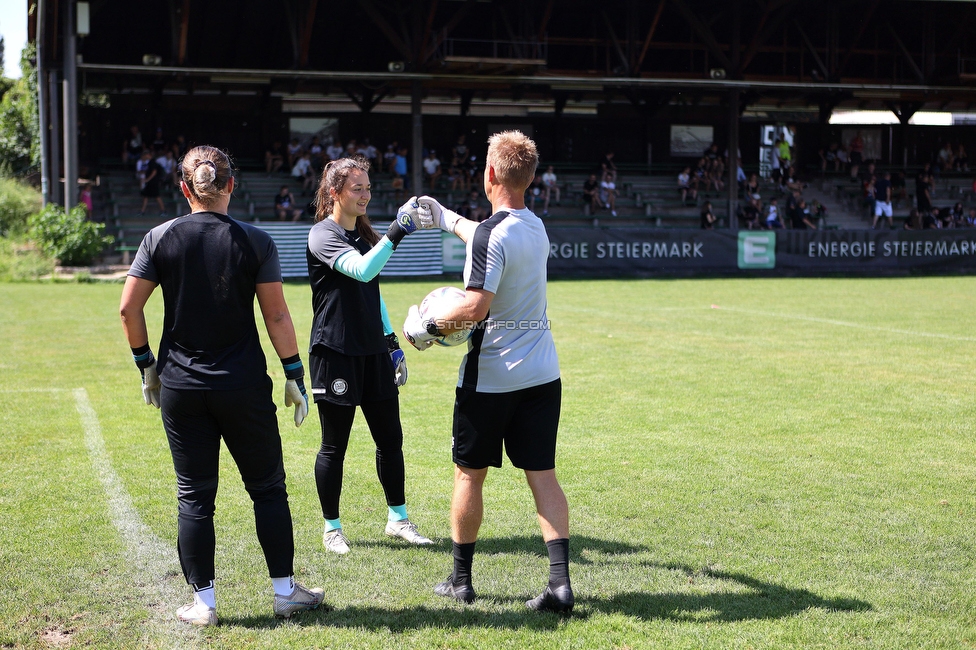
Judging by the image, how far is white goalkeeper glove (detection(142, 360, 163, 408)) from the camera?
12.9 ft

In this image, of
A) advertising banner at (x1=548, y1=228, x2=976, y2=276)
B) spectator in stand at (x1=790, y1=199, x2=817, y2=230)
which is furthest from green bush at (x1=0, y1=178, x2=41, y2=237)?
spectator in stand at (x1=790, y1=199, x2=817, y2=230)

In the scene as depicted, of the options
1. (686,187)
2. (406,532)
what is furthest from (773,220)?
(406,532)

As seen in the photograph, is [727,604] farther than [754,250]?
No

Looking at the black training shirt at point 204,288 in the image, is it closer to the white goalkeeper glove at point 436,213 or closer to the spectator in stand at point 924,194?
the white goalkeeper glove at point 436,213

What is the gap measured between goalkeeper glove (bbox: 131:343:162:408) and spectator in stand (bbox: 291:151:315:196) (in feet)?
78.8

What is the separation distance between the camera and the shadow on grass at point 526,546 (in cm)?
470

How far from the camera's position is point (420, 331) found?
3.99 m

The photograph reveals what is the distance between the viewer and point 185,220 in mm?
3738

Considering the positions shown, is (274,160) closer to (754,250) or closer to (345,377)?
(754,250)

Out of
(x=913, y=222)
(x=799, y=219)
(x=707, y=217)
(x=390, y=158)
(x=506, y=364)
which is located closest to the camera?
(x=506, y=364)

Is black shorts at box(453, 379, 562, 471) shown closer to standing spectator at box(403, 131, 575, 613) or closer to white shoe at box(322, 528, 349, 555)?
standing spectator at box(403, 131, 575, 613)

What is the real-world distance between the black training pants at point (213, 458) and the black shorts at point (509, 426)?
793mm

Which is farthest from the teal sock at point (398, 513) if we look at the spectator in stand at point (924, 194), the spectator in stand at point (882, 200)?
the spectator in stand at point (924, 194)

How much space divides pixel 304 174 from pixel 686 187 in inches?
483
